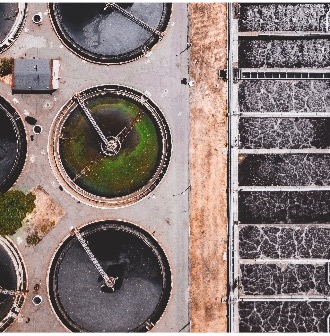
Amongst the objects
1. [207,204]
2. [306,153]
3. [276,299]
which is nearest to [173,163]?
[207,204]

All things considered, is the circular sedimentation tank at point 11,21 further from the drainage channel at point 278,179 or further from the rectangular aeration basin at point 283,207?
the rectangular aeration basin at point 283,207

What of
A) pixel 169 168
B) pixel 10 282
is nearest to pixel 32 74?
pixel 169 168

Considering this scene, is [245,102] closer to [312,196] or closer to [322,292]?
[312,196]

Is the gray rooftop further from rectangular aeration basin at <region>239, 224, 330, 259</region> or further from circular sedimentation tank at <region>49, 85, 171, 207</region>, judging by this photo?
rectangular aeration basin at <region>239, 224, 330, 259</region>

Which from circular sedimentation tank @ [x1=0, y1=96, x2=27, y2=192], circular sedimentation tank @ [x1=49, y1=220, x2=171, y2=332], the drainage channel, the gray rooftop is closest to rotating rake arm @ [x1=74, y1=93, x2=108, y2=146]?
the gray rooftop

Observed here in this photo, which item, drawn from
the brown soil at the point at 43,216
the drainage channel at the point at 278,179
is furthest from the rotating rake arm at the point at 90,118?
the drainage channel at the point at 278,179

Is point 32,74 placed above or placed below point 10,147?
above

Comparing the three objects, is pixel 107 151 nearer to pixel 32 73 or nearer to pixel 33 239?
pixel 32 73
